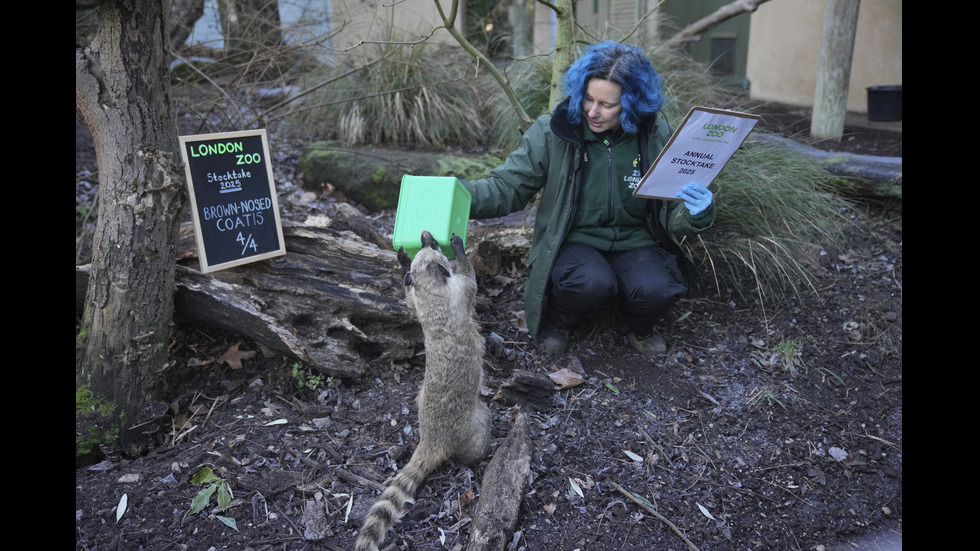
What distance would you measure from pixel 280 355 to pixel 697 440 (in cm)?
241

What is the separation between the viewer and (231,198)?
3467 millimetres

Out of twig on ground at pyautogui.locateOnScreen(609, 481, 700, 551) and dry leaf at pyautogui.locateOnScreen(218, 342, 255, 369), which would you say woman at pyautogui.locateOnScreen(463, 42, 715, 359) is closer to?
twig on ground at pyautogui.locateOnScreen(609, 481, 700, 551)

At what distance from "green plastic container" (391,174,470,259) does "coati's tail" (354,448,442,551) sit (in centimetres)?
102

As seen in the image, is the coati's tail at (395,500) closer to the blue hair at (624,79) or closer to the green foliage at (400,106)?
the blue hair at (624,79)

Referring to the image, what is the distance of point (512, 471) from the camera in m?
2.87

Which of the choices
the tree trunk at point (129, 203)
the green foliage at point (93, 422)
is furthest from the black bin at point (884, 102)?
the green foliage at point (93, 422)

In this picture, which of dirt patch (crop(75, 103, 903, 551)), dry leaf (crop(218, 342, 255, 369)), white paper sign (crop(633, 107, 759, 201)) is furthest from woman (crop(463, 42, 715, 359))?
dry leaf (crop(218, 342, 255, 369))

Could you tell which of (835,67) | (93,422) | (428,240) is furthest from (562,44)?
(835,67)

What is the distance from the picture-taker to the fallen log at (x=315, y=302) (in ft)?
11.3

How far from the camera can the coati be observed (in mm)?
2896

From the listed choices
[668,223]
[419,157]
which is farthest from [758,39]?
[668,223]

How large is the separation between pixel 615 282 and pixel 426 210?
122 cm

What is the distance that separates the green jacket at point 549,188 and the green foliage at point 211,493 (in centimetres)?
184

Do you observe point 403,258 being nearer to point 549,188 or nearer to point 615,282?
point 549,188
